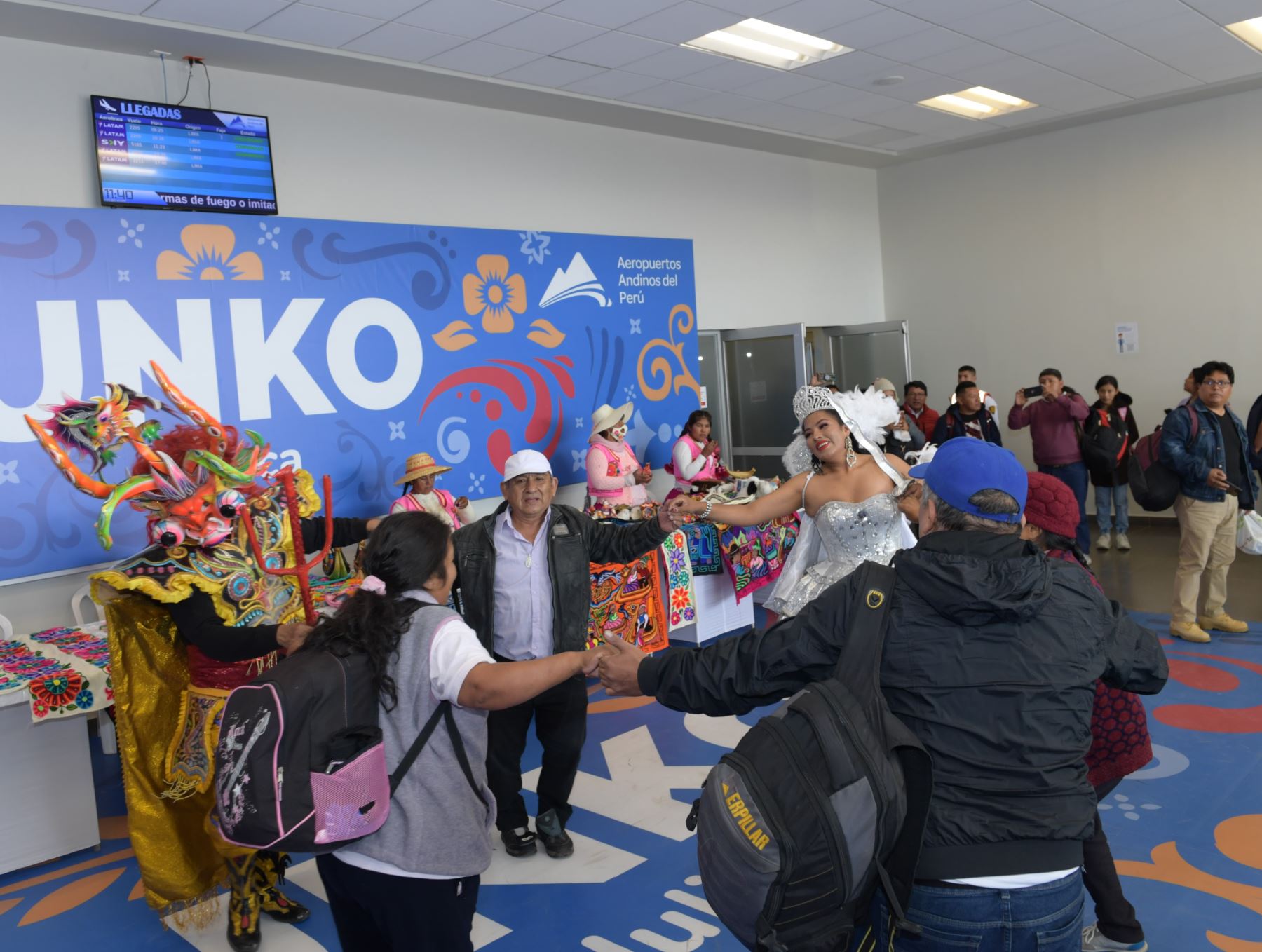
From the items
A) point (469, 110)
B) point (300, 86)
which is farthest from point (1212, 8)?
point (300, 86)

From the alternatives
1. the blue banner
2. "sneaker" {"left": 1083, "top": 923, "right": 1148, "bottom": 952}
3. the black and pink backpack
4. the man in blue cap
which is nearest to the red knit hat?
the man in blue cap

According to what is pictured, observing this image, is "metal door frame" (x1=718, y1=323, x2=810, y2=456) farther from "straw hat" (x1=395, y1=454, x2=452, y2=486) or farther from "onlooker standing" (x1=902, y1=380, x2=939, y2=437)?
"straw hat" (x1=395, y1=454, x2=452, y2=486)

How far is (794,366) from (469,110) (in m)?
3.68

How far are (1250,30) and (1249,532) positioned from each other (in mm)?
3961

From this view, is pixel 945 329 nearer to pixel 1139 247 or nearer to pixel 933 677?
pixel 1139 247

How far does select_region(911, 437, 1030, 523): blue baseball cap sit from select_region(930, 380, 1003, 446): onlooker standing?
296 inches

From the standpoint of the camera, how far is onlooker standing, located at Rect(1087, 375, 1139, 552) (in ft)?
29.7

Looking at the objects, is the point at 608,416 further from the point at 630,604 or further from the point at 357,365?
the point at 357,365

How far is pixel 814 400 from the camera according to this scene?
419 centimetres

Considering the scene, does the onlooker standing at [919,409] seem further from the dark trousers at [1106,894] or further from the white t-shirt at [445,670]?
the white t-shirt at [445,670]

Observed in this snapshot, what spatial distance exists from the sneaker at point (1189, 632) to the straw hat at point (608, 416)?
385cm

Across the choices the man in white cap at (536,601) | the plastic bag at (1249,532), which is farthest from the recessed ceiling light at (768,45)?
the plastic bag at (1249,532)

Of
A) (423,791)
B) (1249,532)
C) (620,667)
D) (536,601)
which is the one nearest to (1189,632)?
(1249,532)

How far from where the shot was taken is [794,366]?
366 inches
